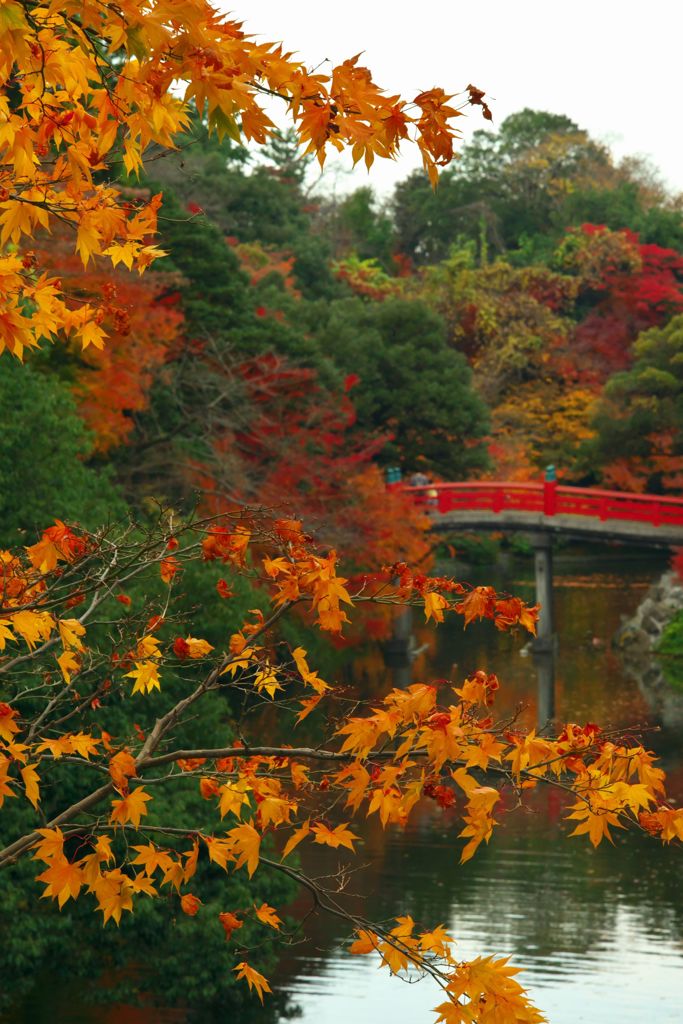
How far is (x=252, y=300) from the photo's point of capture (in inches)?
1252

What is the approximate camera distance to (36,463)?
17.1 metres

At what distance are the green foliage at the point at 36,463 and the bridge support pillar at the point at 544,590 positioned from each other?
Answer: 18.1m

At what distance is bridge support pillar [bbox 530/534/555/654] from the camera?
34.6 meters

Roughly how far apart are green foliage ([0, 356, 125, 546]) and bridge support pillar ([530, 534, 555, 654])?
59.5 feet

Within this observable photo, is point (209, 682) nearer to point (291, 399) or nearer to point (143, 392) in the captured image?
point (143, 392)

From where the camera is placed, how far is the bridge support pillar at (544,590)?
113ft

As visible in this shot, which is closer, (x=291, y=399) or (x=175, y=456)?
(x=175, y=456)

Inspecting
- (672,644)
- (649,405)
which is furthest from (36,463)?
(649,405)

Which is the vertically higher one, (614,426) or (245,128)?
(614,426)

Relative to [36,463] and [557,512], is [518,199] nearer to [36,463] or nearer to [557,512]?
[557,512]

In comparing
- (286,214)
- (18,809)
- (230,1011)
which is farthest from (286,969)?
(286,214)

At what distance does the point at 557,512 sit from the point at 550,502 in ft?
1.29

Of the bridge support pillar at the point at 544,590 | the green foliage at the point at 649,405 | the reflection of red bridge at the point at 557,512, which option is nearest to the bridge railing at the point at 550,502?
the reflection of red bridge at the point at 557,512

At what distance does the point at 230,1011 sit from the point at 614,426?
2458cm
